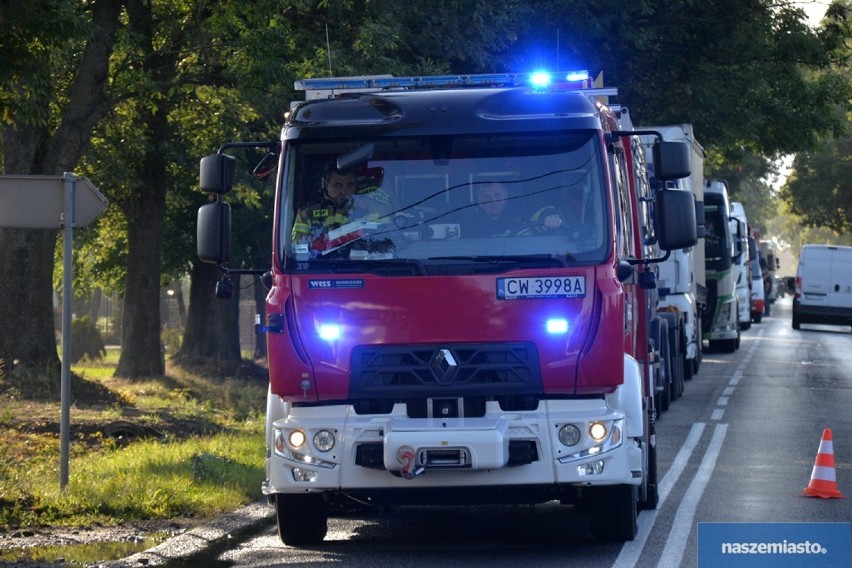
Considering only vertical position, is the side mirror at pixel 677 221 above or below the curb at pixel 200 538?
above

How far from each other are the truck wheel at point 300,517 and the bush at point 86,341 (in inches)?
1525

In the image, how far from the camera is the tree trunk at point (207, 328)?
33250 mm

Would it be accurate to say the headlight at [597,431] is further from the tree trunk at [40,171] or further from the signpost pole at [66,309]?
the tree trunk at [40,171]

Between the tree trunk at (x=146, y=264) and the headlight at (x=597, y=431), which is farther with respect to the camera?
the tree trunk at (x=146, y=264)

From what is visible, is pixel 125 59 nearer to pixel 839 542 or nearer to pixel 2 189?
pixel 2 189

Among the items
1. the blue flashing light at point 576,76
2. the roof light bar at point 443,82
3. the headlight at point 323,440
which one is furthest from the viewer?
the blue flashing light at point 576,76

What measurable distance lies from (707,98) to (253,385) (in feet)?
34.0

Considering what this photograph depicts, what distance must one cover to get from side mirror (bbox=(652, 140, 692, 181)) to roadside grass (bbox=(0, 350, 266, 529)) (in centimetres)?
440

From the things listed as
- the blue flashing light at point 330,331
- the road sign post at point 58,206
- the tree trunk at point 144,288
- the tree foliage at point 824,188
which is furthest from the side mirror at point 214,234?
the tree foliage at point 824,188

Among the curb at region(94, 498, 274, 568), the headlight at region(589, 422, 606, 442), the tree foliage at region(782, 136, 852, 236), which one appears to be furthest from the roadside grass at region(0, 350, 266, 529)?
the tree foliage at region(782, 136, 852, 236)

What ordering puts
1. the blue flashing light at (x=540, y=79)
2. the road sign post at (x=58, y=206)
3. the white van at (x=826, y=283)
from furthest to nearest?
the white van at (x=826, y=283) < the road sign post at (x=58, y=206) < the blue flashing light at (x=540, y=79)

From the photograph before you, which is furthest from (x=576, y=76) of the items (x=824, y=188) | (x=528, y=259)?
(x=824, y=188)

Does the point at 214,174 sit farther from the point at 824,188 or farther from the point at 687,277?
the point at 824,188

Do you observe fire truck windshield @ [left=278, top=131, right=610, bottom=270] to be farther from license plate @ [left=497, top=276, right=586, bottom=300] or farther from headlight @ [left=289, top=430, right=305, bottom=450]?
headlight @ [left=289, top=430, right=305, bottom=450]
